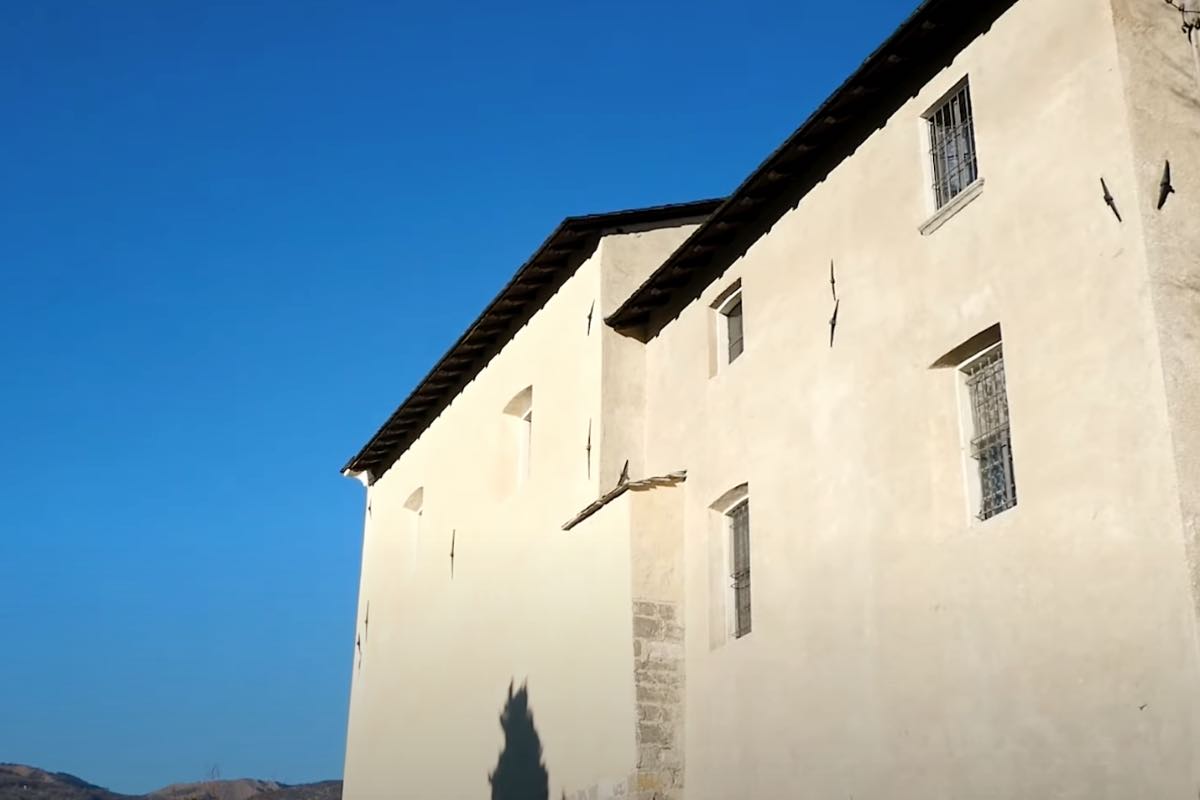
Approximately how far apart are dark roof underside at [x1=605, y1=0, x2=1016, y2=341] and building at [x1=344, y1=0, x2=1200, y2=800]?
39 millimetres

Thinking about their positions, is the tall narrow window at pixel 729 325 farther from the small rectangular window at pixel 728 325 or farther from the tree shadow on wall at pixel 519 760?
the tree shadow on wall at pixel 519 760

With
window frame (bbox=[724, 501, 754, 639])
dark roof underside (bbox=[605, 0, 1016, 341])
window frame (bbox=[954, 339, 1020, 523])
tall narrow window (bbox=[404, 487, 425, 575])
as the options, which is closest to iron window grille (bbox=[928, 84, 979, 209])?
dark roof underside (bbox=[605, 0, 1016, 341])

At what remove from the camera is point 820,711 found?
13164 millimetres

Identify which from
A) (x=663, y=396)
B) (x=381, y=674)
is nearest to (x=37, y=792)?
(x=381, y=674)

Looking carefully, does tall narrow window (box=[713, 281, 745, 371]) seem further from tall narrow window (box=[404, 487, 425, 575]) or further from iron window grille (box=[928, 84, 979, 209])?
tall narrow window (box=[404, 487, 425, 575])

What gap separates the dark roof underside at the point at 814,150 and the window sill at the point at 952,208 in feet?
4.85

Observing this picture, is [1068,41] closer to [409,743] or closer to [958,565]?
[958,565]

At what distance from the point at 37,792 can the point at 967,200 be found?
5835 cm

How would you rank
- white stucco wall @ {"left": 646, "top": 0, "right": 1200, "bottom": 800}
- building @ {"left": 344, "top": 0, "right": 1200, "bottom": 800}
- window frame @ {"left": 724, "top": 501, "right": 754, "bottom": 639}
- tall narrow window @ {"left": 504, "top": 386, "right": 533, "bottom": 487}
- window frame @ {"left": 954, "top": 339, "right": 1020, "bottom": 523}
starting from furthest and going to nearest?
tall narrow window @ {"left": 504, "top": 386, "right": 533, "bottom": 487} < window frame @ {"left": 724, "top": 501, "right": 754, "bottom": 639} < window frame @ {"left": 954, "top": 339, "right": 1020, "bottom": 523} < building @ {"left": 344, "top": 0, "right": 1200, "bottom": 800} < white stucco wall @ {"left": 646, "top": 0, "right": 1200, "bottom": 800}

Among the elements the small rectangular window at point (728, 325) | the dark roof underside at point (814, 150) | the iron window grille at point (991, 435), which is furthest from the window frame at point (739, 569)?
the iron window grille at point (991, 435)

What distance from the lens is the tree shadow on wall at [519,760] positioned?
17.3 metres

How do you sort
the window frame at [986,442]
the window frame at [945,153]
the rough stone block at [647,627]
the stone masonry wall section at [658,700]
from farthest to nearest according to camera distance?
1. the rough stone block at [647,627]
2. the stone masonry wall section at [658,700]
3. the window frame at [945,153]
4. the window frame at [986,442]

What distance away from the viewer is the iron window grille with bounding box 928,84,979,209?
12.9 m

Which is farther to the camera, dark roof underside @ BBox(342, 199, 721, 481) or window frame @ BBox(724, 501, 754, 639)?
dark roof underside @ BBox(342, 199, 721, 481)
